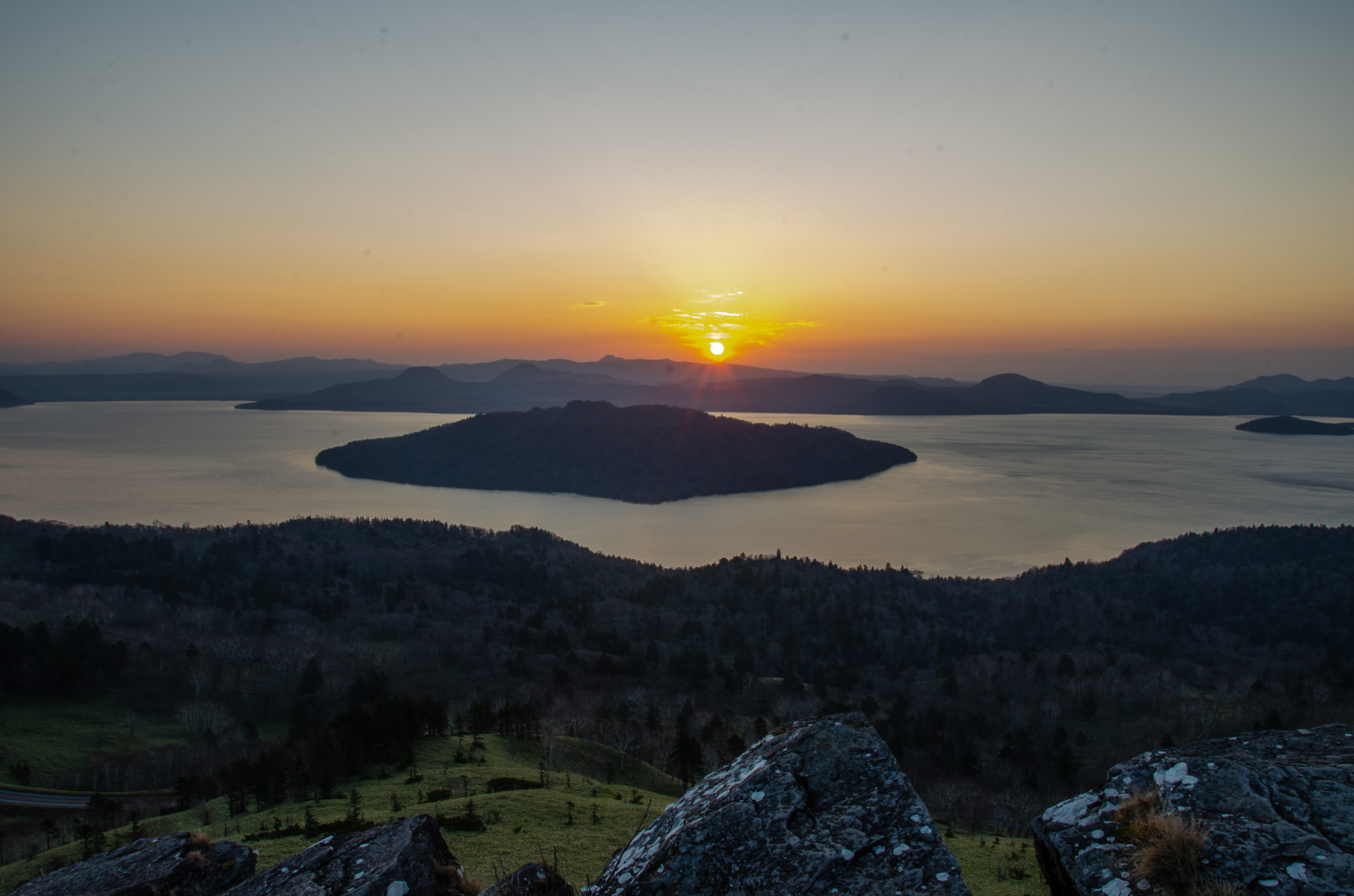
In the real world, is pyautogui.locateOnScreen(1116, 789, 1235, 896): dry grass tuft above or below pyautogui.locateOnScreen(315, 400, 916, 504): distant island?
above

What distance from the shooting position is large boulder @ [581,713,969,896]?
468 cm

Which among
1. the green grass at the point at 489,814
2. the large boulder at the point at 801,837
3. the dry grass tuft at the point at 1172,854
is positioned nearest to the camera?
the dry grass tuft at the point at 1172,854

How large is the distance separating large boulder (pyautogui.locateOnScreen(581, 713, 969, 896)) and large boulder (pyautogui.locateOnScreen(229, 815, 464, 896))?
183 cm

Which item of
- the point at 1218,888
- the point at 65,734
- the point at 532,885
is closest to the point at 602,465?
the point at 65,734

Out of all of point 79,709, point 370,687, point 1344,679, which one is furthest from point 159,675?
point 1344,679

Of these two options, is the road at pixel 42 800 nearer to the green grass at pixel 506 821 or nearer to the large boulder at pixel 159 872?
the green grass at pixel 506 821

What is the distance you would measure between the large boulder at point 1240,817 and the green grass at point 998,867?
296 centimetres

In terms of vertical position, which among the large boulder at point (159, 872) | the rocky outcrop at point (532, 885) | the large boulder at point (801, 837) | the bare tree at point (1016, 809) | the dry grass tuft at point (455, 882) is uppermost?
the large boulder at point (801, 837)

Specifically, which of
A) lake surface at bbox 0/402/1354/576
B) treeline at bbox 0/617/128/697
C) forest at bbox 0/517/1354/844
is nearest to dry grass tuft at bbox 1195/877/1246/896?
forest at bbox 0/517/1354/844

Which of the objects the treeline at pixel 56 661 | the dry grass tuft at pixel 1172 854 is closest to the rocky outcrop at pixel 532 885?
the dry grass tuft at pixel 1172 854

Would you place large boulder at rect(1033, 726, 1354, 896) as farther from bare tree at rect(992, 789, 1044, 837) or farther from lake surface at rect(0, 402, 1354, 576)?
lake surface at rect(0, 402, 1354, 576)

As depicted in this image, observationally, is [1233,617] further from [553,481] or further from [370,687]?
[553,481]

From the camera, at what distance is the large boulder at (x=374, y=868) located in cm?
598

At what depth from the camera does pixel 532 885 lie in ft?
19.0
